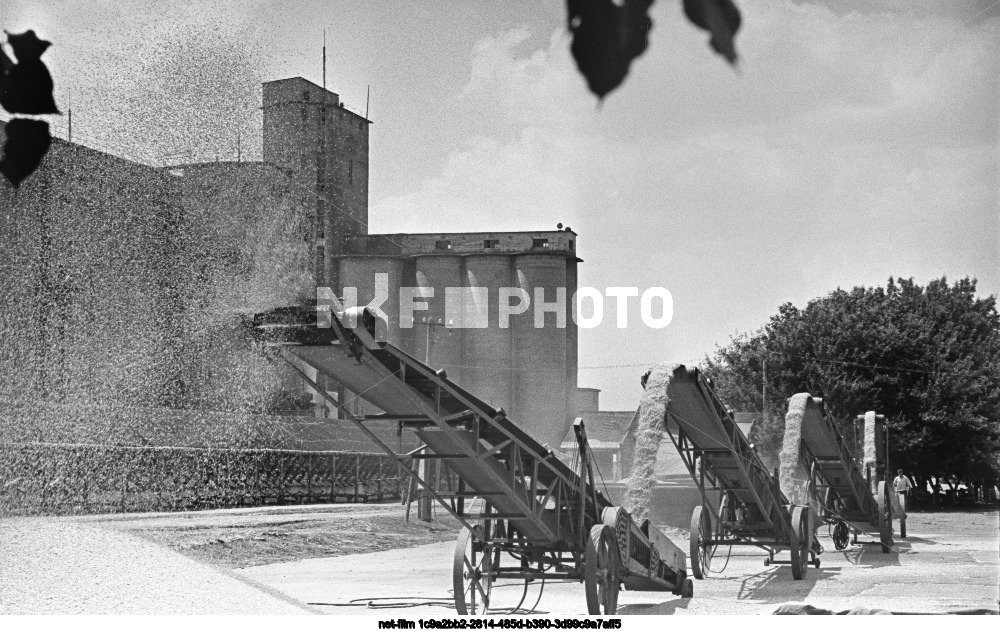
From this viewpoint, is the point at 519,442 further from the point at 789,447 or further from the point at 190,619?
the point at 789,447

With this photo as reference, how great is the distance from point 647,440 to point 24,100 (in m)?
9.34

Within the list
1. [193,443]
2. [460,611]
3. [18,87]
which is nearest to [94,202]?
[193,443]

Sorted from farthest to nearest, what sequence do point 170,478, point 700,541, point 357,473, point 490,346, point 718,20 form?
point 357,473, point 170,478, point 490,346, point 700,541, point 718,20

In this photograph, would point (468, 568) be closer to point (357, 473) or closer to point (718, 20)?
point (718, 20)

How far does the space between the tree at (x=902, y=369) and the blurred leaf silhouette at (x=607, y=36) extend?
1119 inches

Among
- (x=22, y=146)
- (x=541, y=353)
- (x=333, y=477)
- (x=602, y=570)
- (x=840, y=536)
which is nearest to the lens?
(x=22, y=146)

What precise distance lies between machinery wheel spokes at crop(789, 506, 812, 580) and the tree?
1533 cm

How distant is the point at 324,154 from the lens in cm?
2170

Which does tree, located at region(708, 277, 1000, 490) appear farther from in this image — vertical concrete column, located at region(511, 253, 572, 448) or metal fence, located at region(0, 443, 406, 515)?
metal fence, located at region(0, 443, 406, 515)

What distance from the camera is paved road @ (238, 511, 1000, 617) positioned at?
37.6 ft

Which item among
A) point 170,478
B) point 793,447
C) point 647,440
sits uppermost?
point 647,440

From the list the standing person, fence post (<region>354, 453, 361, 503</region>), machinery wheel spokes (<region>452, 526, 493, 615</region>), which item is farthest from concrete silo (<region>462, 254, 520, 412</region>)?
machinery wheel spokes (<region>452, 526, 493, 615</region>)

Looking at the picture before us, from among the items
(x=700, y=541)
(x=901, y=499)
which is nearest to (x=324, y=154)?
(x=700, y=541)

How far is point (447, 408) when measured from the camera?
8930mm
